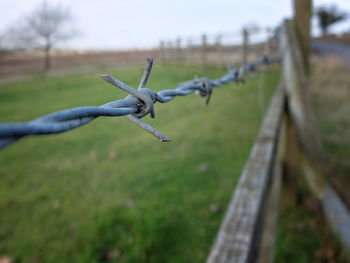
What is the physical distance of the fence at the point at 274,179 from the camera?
738 mm

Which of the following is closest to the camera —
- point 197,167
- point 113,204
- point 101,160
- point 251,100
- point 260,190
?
point 260,190

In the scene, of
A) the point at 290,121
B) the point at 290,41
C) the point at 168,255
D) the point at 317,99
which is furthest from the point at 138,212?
the point at 317,99

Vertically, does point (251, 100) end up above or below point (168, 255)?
above

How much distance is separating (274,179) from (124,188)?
193cm

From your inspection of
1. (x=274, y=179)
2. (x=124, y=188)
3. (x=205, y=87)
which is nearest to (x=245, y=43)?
(x=124, y=188)

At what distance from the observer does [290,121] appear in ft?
8.27

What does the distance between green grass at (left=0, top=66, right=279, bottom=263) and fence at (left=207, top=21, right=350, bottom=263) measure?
70cm

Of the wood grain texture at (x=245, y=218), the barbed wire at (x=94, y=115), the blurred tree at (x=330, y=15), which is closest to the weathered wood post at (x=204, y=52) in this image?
the wood grain texture at (x=245, y=218)

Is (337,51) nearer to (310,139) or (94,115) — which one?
(310,139)

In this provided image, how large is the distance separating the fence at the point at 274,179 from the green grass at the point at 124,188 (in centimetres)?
70

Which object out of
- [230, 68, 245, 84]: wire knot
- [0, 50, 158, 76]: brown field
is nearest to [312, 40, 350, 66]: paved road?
[230, 68, 245, 84]: wire knot

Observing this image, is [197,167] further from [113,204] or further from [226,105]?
[226,105]

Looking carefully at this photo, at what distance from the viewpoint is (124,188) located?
9.98 feet

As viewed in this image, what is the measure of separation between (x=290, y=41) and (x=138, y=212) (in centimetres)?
202
